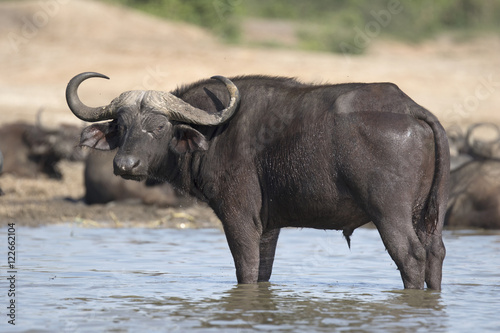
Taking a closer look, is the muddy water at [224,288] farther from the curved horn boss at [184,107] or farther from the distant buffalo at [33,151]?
the distant buffalo at [33,151]

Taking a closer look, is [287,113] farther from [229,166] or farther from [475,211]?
[475,211]

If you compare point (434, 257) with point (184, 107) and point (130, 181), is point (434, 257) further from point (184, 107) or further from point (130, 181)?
point (130, 181)

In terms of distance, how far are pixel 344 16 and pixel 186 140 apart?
43033mm

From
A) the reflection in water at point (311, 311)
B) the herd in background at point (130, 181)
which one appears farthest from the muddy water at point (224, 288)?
the herd in background at point (130, 181)

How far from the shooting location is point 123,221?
1239 centimetres

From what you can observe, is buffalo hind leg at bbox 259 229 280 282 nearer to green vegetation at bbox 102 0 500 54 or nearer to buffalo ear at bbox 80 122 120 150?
buffalo ear at bbox 80 122 120 150

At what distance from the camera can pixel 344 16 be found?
4884cm

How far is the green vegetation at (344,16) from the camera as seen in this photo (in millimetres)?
41906

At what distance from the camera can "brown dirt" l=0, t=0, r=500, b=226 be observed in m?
24.6

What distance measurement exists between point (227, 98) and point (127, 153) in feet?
3.28

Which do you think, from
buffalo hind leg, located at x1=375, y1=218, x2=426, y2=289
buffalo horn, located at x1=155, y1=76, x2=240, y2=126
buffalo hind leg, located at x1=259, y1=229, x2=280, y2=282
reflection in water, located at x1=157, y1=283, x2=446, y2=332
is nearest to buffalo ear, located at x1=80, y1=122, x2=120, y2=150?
buffalo horn, located at x1=155, y1=76, x2=240, y2=126

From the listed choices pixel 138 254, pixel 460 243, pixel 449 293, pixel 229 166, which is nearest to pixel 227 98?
pixel 229 166

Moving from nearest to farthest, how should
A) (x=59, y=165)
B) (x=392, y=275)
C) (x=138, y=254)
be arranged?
(x=392, y=275)
(x=138, y=254)
(x=59, y=165)

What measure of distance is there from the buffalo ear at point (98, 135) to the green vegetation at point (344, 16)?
104 ft
